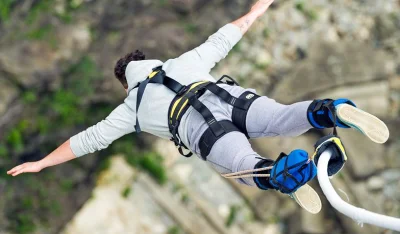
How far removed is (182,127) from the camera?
3.65 m

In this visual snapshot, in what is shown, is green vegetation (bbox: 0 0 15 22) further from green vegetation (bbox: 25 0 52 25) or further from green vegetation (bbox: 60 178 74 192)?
green vegetation (bbox: 60 178 74 192)

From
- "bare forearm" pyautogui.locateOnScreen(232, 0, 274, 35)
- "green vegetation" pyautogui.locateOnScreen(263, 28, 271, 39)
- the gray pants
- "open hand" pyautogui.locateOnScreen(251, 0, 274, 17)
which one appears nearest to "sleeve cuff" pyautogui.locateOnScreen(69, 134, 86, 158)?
the gray pants

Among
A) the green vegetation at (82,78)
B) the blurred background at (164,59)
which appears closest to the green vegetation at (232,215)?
the blurred background at (164,59)

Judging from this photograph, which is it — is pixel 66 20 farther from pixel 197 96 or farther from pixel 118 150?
pixel 197 96

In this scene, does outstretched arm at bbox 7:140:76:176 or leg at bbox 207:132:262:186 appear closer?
leg at bbox 207:132:262:186

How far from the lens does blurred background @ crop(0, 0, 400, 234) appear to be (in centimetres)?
798

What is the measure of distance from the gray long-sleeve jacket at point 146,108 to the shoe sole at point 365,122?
106 cm

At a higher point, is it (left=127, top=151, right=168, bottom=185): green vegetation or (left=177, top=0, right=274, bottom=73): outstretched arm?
(left=177, top=0, right=274, bottom=73): outstretched arm

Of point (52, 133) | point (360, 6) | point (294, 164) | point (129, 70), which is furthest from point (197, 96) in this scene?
point (360, 6)

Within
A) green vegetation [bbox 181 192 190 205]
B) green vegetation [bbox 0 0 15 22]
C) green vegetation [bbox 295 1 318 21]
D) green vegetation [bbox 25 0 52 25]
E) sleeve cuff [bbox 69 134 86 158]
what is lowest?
green vegetation [bbox 181 192 190 205]

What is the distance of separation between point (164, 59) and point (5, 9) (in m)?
2.41

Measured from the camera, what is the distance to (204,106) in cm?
357

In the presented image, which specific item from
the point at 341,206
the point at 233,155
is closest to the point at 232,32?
the point at 233,155

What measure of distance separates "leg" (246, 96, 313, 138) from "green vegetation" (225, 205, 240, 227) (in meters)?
5.48
